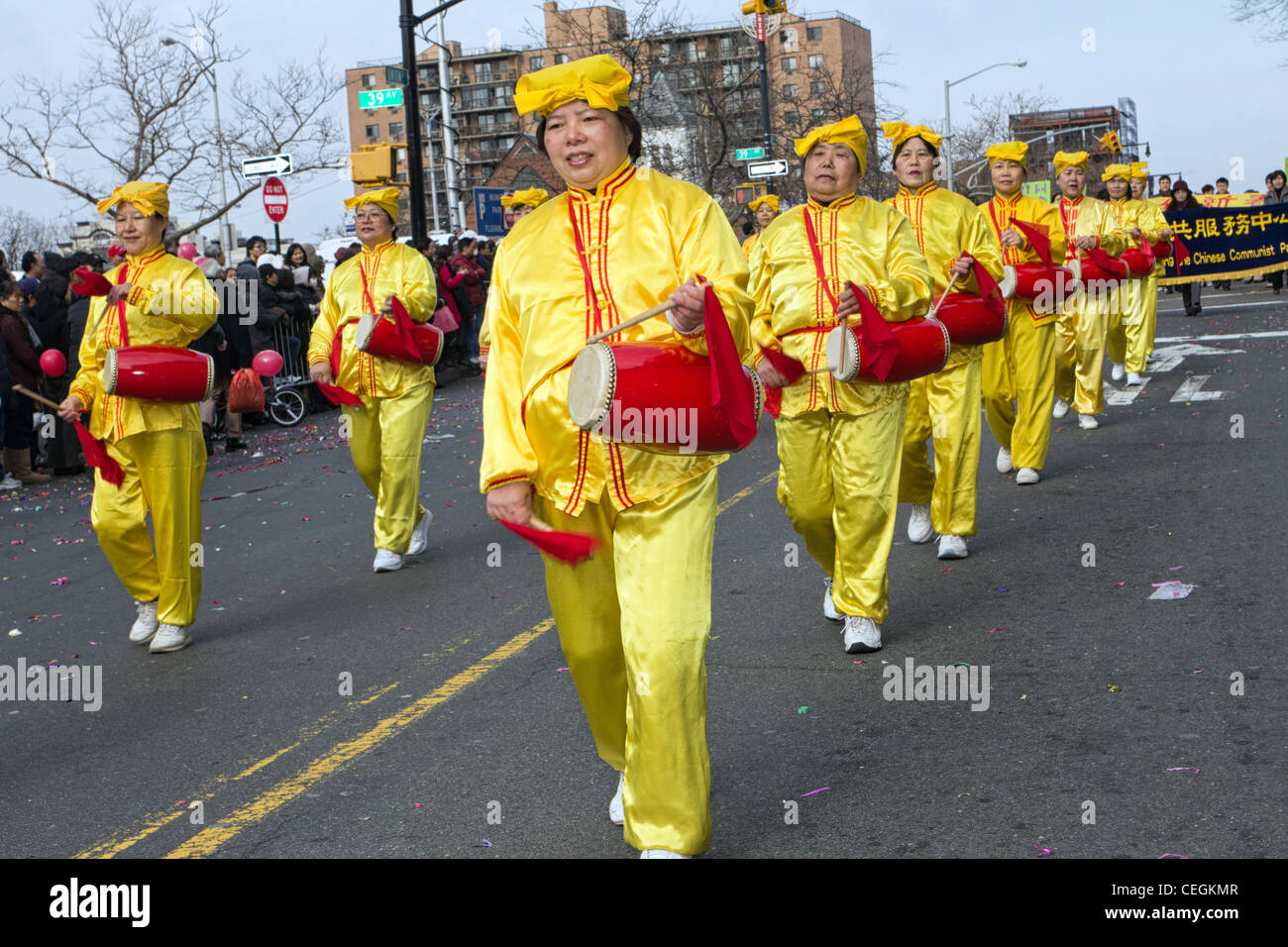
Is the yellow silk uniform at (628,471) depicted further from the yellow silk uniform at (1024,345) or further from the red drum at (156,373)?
the yellow silk uniform at (1024,345)

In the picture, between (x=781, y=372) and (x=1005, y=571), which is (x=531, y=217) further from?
(x=1005, y=571)

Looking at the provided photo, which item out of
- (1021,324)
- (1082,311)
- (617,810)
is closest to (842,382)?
(617,810)

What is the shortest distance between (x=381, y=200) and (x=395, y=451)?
1.48 m

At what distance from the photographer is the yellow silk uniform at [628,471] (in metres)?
3.53

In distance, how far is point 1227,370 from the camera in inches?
576

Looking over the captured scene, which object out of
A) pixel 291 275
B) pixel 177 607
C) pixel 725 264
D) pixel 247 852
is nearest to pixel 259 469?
pixel 291 275

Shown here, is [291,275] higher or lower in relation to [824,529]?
higher

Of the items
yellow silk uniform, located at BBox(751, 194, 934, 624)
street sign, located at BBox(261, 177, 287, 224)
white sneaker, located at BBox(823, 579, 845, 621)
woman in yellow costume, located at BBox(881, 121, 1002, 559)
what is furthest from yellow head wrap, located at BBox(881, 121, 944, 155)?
street sign, located at BBox(261, 177, 287, 224)

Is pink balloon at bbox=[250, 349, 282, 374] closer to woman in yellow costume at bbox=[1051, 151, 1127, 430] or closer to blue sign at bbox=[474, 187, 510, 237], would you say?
woman in yellow costume at bbox=[1051, 151, 1127, 430]

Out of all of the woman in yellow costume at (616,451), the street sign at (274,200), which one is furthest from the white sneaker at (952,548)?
the street sign at (274,200)

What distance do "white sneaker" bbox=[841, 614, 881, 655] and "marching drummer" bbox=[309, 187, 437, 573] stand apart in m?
3.39

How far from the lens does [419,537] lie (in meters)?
8.70

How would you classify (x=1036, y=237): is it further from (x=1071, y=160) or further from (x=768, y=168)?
(x=768, y=168)

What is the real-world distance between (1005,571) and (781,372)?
202 centimetres
